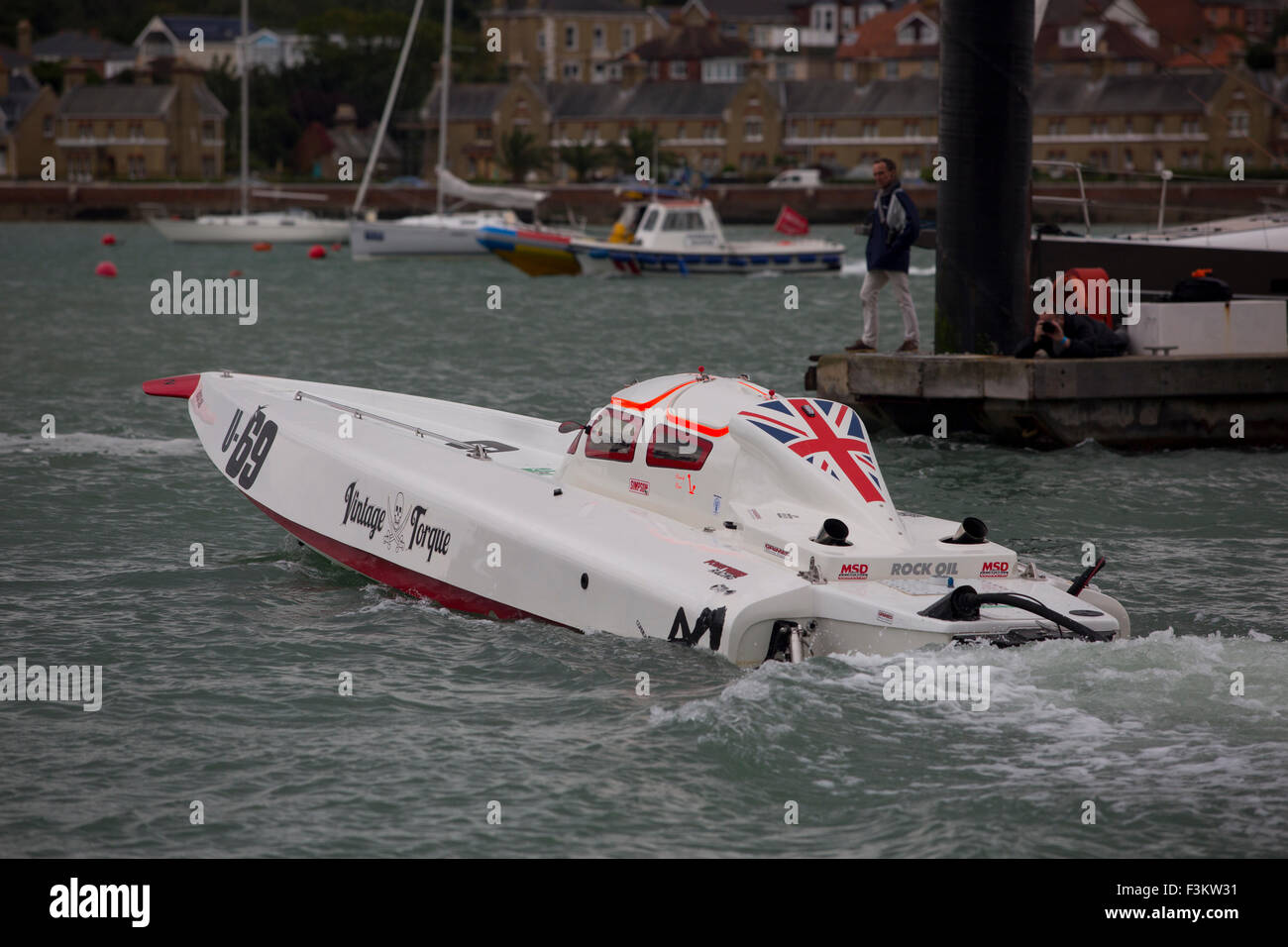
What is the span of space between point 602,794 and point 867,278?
10121 mm

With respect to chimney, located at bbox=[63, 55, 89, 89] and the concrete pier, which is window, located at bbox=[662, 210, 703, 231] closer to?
the concrete pier

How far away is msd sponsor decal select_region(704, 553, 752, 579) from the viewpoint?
926cm

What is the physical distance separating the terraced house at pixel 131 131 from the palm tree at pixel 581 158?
965 inches

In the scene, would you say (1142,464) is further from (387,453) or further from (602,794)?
(602,794)

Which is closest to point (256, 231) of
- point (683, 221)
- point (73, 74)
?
point (683, 221)

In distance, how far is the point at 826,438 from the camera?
33.3ft

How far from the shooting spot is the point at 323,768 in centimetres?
799

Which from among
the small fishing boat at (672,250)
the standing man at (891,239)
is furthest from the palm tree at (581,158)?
the standing man at (891,239)

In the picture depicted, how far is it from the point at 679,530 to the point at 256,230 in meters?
57.6

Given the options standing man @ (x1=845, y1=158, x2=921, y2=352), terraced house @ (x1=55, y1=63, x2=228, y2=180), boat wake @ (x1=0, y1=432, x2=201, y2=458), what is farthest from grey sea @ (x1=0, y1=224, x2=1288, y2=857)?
terraced house @ (x1=55, y1=63, x2=228, y2=180)

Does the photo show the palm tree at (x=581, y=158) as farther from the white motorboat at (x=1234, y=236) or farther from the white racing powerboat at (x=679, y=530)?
the white racing powerboat at (x=679, y=530)

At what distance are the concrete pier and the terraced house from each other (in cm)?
10041

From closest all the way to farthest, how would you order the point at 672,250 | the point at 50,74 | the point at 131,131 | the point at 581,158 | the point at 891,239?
the point at 891,239 → the point at 672,250 → the point at 581,158 → the point at 131,131 → the point at 50,74

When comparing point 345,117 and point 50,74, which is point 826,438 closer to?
point 345,117
